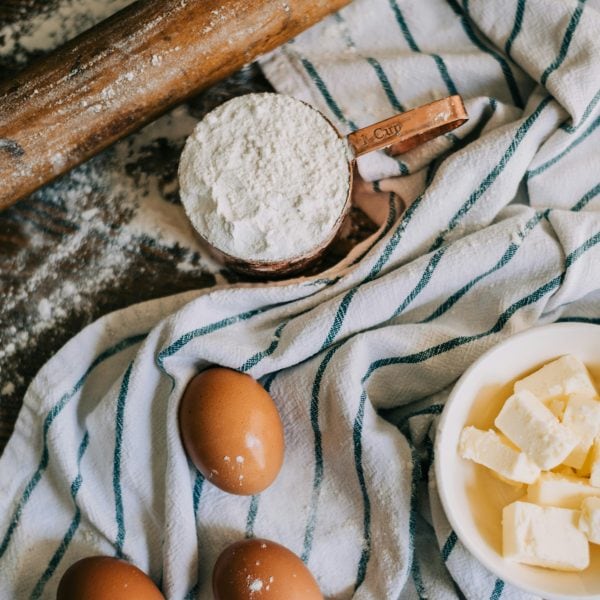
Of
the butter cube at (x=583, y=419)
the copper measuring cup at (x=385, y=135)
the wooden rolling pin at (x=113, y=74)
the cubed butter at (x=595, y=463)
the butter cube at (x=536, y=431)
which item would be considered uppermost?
the wooden rolling pin at (x=113, y=74)

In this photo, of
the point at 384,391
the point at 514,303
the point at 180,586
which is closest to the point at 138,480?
the point at 180,586

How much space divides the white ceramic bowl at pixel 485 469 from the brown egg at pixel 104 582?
1.01 ft

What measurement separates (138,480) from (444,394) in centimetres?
34

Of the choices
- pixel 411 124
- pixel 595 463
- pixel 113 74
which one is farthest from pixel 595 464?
pixel 113 74

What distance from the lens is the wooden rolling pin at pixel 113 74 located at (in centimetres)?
94

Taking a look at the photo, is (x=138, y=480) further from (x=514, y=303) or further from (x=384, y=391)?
(x=514, y=303)

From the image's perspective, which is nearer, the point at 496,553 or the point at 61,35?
the point at 496,553

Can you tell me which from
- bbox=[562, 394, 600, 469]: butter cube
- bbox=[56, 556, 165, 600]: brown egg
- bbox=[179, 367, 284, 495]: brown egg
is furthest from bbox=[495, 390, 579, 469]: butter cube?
bbox=[56, 556, 165, 600]: brown egg

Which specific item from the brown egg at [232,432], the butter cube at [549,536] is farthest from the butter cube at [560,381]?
the brown egg at [232,432]

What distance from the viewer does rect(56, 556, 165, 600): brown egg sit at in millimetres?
866

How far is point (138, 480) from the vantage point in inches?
38.1

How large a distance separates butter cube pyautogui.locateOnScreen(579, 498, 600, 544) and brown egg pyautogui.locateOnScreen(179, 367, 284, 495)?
0.98ft

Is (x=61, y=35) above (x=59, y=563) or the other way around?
above

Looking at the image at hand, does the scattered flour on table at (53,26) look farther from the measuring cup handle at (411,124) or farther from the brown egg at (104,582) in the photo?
the brown egg at (104,582)
